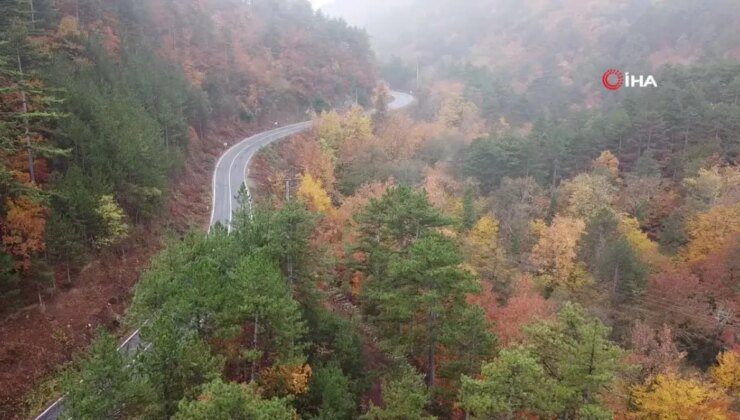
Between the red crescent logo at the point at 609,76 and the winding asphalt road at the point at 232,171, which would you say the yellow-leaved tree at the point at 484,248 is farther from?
the red crescent logo at the point at 609,76

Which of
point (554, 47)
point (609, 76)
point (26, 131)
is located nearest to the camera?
point (26, 131)

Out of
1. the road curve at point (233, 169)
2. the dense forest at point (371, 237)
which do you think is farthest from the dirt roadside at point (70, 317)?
the road curve at point (233, 169)

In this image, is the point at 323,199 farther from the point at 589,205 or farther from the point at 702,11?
the point at 702,11

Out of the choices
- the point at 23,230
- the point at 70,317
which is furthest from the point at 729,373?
the point at 23,230

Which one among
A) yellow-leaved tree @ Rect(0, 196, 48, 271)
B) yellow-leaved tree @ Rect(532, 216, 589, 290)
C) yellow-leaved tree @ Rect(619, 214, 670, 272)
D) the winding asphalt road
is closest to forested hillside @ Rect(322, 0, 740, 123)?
the winding asphalt road

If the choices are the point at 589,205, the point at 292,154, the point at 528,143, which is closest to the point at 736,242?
the point at 589,205

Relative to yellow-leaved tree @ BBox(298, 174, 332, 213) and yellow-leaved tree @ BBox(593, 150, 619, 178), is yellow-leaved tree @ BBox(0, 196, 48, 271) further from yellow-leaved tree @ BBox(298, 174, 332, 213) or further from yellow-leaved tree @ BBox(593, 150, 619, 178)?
yellow-leaved tree @ BBox(593, 150, 619, 178)

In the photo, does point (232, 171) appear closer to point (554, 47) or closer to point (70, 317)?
point (70, 317)
